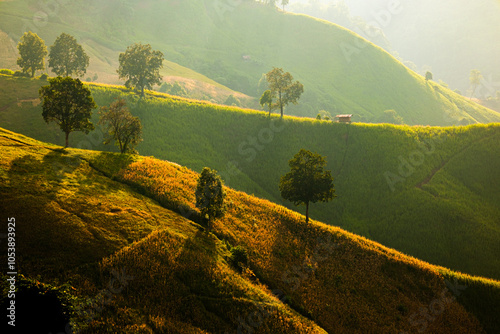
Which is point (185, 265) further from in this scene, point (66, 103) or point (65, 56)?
point (65, 56)

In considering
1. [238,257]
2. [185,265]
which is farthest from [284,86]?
[185,265]

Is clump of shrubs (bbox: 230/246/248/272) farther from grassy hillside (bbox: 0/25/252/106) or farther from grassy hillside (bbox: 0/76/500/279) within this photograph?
grassy hillside (bbox: 0/25/252/106)

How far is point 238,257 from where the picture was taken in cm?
2612

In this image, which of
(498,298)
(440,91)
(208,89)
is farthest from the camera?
(440,91)

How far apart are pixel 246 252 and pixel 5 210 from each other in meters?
21.9

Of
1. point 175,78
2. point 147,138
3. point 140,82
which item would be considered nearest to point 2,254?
point 147,138

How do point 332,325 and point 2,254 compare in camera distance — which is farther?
point 332,325

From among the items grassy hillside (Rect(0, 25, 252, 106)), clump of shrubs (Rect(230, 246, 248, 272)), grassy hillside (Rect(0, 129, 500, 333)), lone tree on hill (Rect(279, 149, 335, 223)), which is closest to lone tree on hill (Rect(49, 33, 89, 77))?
grassy hillside (Rect(0, 25, 252, 106))

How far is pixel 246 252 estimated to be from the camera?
27312 mm

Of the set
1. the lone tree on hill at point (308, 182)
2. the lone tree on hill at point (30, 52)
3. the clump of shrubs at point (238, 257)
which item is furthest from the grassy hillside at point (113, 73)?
the clump of shrubs at point (238, 257)

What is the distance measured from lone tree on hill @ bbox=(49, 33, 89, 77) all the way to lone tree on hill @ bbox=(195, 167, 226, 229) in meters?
83.0

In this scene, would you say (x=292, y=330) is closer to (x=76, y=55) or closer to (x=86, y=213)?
(x=86, y=213)

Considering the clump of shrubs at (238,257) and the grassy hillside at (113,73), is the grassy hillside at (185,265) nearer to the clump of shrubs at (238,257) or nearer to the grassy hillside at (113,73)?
the clump of shrubs at (238,257)

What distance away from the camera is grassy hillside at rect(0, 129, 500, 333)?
1781 cm
